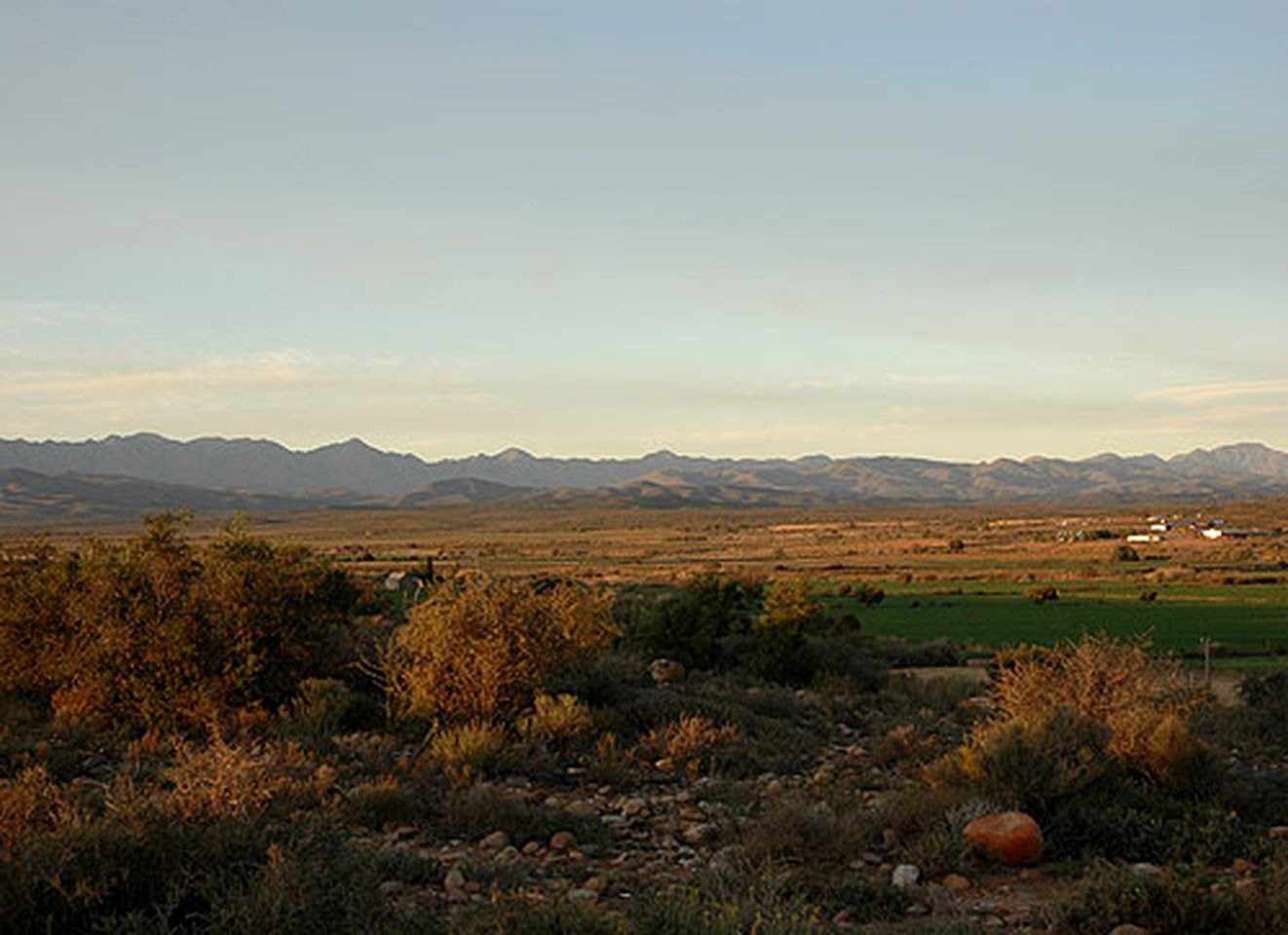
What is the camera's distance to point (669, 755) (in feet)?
46.9

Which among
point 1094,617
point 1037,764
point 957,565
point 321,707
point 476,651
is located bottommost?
point 957,565

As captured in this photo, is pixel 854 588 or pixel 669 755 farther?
pixel 854 588

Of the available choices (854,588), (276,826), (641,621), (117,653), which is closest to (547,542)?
(854,588)

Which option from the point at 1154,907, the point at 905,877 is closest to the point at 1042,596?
the point at 905,877

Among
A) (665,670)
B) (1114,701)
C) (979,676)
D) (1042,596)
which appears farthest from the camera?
(1042,596)

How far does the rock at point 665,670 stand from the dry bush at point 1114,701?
875 centimetres

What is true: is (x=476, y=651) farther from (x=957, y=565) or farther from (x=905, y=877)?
(x=957, y=565)

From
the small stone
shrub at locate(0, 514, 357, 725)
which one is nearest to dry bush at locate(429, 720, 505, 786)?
the small stone

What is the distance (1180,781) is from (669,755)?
628cm

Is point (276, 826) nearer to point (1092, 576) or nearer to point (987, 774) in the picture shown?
point (987, 774)

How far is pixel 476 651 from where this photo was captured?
15.4 meters

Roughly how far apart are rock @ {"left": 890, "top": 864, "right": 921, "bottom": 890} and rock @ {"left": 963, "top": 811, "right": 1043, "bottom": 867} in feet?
3.04

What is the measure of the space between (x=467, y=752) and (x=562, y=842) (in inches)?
120

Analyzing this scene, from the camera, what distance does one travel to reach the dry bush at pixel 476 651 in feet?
50.2
